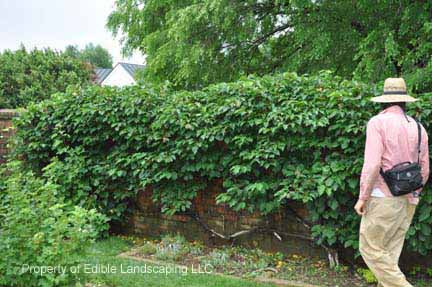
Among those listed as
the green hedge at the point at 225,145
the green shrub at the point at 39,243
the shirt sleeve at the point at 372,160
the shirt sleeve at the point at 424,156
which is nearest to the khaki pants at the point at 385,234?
the shirt sleeve at the point at 372,160

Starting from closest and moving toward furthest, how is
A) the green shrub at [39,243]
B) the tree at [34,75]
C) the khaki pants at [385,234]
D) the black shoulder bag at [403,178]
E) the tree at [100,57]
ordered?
the green shrub at [39,243], the black shoulder bag at [403,178], the khaki pants at [385,234], the tree at [34,75], the tree at [100,57]

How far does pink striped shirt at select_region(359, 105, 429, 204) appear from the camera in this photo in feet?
11.8

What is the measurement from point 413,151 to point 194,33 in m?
6.70

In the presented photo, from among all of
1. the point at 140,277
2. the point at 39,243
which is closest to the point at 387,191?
the point at 140,277

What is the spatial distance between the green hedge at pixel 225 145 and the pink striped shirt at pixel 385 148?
62 centimetres

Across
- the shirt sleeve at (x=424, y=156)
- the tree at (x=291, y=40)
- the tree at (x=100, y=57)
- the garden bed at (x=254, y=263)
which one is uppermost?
the tree at (x=100, y=57)

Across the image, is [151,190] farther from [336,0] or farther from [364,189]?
[336,0]

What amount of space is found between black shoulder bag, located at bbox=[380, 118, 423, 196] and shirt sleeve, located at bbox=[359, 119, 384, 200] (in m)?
0.12

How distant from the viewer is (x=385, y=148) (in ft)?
12.0

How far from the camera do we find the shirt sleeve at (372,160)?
3.57 metres

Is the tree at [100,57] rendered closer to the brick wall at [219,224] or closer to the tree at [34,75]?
the tree at [34,75]

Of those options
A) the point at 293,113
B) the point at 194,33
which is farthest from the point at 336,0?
the point at 293,113

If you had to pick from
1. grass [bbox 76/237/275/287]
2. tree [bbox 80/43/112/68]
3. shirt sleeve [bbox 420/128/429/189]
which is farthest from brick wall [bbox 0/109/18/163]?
tree [bbox 80/43/112/68]

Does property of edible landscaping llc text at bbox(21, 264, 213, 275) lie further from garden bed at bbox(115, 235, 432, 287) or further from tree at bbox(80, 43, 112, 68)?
tree at bbox(80, 43, 112, 68)
